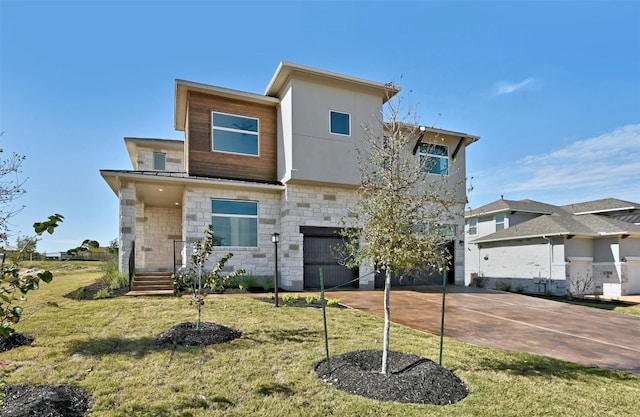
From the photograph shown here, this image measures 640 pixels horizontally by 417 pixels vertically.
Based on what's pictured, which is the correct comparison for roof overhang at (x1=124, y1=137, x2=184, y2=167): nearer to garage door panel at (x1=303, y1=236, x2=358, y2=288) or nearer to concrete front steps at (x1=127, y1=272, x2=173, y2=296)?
concrete front steps at (x1=127, y1=272, x2=173, y2=296)

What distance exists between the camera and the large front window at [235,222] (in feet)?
40.4

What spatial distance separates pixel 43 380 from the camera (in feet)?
13.0

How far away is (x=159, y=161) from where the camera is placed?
17.9 metres

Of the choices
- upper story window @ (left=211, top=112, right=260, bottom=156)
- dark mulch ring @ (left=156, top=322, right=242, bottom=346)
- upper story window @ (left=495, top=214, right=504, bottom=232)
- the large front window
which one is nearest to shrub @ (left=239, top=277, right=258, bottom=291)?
the large front window

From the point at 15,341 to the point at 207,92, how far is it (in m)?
9.70

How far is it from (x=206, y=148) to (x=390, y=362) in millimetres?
10412

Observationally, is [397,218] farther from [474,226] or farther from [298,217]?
[474,226]

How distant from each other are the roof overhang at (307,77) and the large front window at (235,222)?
463 centimetres

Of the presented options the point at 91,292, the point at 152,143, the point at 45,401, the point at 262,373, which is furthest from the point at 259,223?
the point at 45,401

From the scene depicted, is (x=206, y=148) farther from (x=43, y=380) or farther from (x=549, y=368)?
(x=549, y=368)

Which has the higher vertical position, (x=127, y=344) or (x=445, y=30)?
(x=445, y=30)

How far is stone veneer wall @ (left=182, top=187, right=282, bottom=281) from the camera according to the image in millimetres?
11867

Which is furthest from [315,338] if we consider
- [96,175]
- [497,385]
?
[96,175]

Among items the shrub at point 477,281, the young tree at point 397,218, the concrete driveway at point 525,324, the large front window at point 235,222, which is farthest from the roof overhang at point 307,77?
the shrub at point 477,281
